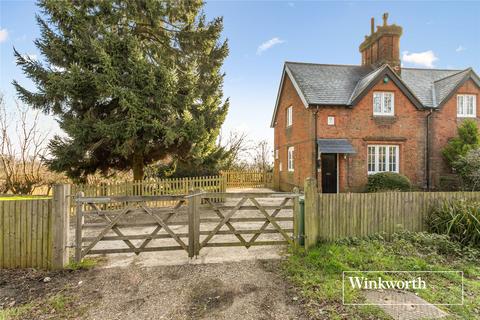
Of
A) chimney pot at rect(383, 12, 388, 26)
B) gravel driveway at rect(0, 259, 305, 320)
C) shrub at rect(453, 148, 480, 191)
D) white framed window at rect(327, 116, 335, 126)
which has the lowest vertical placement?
gravel driveway at rect(0, 259, 305, 320)

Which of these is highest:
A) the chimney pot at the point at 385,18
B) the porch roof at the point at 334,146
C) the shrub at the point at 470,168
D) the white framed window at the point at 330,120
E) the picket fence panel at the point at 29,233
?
the chimney pot at the point at 385,18

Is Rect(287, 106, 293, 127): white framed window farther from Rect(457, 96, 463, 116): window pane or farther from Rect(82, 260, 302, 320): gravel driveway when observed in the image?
Rect(82, 260, 302, 320): gravel driveway

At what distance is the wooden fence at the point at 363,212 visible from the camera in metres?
5.85

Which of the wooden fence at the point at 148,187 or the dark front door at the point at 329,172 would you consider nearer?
the wooden fence at the point at 148,187

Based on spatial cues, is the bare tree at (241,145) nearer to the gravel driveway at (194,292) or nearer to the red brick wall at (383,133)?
the red brick wall at (383,133)

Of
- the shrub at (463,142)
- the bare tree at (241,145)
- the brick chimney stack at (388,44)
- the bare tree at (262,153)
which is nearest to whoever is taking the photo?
the shrub at (463,142)

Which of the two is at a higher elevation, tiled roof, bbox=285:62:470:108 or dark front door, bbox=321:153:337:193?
tiled roof, bbox=285:62:470:108

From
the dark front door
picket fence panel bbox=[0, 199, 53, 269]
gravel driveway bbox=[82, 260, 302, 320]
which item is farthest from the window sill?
picket fence panel bbox=[0, 199, 53, 269]

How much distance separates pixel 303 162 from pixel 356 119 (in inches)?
161

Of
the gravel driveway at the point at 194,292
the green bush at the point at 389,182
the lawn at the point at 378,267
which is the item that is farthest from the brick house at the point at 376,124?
the gravel driveway at the point at 194,292

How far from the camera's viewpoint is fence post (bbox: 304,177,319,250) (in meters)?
5.74

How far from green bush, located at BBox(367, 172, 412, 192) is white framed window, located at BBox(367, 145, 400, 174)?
950mm

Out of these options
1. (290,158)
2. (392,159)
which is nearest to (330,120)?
(290,158)

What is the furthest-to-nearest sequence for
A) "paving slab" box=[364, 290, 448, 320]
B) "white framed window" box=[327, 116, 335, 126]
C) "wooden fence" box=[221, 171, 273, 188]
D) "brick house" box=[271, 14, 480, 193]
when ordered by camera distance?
"wooden fence" box=[221, 171, 273, 188] → "white framed window" box=[327, 116, 335, 126] → "brick house" box=[271, 14, 480, 193] → "paving slab" box=[364, 290, 448, 320]
